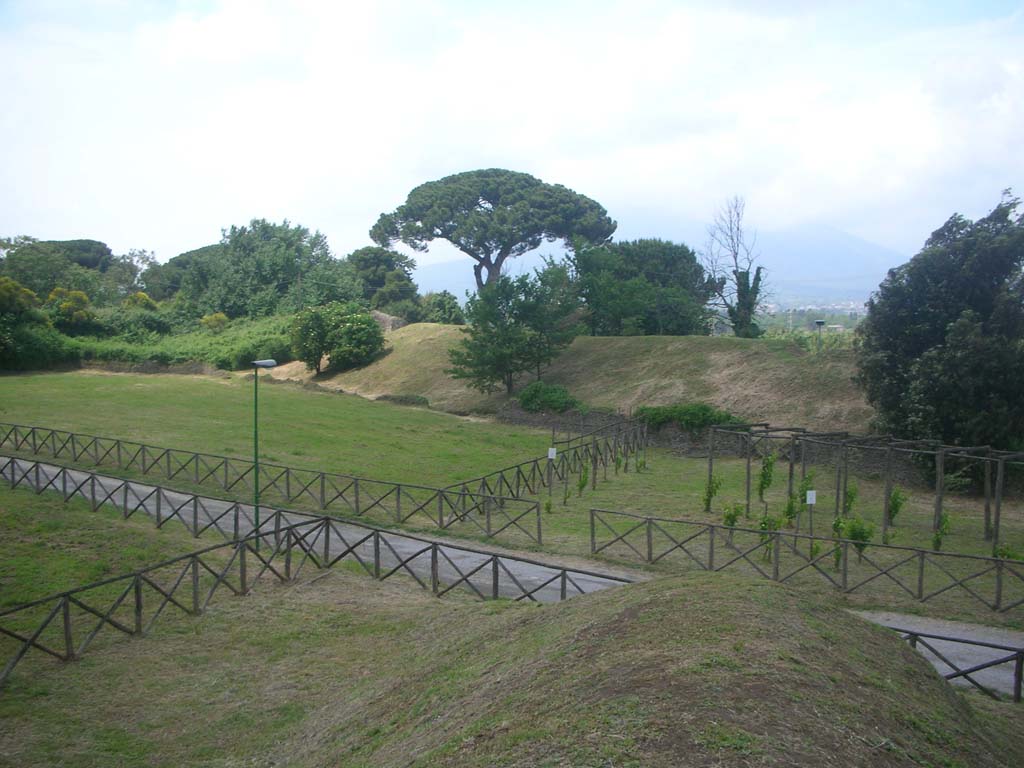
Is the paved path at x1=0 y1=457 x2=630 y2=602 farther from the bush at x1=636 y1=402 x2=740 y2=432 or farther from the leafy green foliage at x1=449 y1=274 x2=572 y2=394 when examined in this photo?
the leafy green foliage at x1=449 y1=274 x2=572 y2=394

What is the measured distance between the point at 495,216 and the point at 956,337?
48520mm

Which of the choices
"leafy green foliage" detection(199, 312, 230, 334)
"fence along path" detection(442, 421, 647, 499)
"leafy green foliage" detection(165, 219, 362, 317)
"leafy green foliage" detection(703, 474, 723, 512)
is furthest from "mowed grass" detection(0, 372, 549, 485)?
"leafy green foliage" detection(165, 219, 362, 317)

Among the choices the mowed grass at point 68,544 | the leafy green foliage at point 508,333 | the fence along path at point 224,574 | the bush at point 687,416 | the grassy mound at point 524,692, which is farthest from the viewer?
the leafy green foliage at point 508,333

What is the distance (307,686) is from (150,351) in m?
50.7

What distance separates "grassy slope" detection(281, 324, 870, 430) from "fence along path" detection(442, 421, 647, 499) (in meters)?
6.32

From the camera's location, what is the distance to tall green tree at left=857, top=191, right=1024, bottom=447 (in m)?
25.3

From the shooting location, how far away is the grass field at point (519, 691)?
6137mm

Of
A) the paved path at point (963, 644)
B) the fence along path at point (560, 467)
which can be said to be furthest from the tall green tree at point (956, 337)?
the paved path at point (963, 644)

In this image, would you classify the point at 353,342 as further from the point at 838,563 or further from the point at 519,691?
Result: the point at 519,691

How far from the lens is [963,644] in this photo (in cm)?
1279

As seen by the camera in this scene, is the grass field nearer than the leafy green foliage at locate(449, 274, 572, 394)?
Yes

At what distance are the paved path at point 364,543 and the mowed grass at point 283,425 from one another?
5.45 metres

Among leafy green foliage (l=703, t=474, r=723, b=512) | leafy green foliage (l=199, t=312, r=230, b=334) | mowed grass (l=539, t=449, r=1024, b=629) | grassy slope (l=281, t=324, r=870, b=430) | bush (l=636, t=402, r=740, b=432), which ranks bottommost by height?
mowed grass (l=539, t=449, r=1024, b=629)

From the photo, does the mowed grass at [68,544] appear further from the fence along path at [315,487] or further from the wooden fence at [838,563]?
the wooden fence at [838,563]
